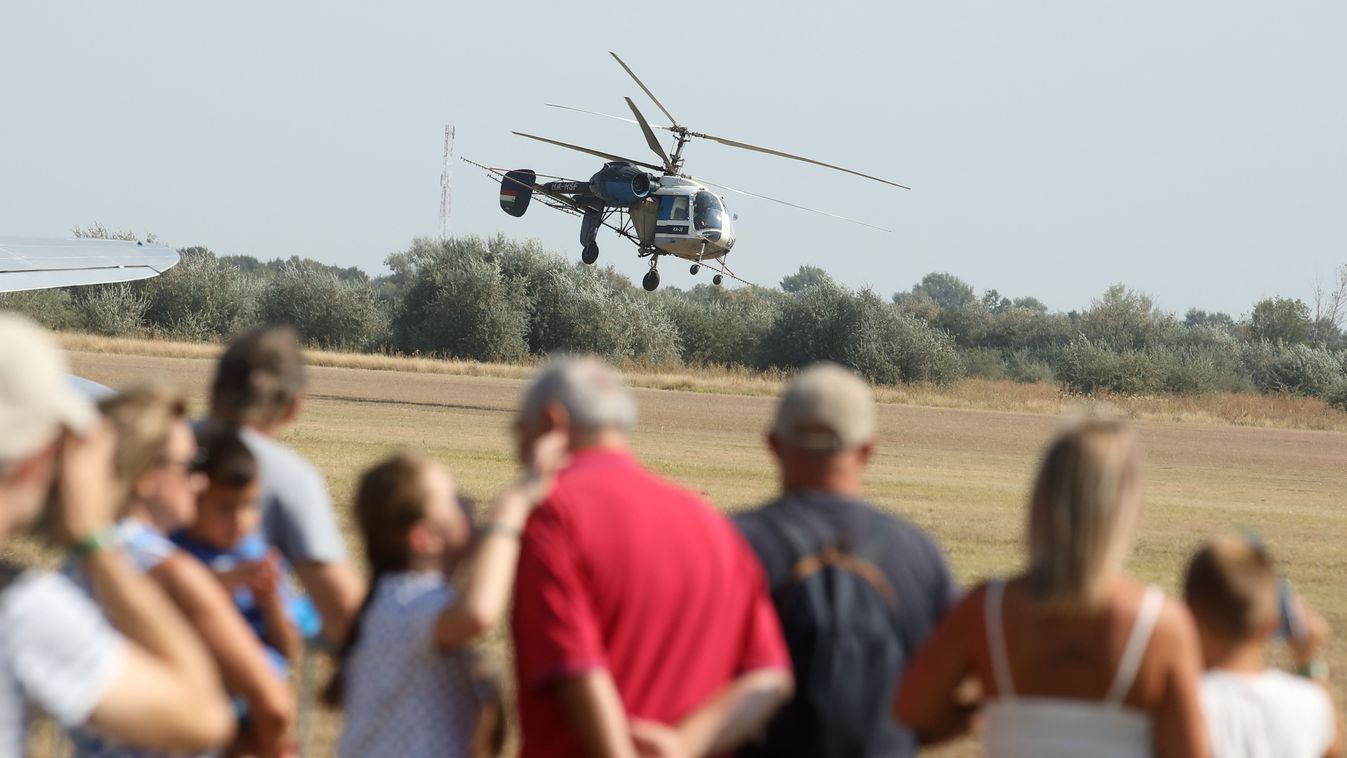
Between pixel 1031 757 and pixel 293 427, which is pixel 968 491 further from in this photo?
pixel 1031 757

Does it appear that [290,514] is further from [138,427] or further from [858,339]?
[858,339]

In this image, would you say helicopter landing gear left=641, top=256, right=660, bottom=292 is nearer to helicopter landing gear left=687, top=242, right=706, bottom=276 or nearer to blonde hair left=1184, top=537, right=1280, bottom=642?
helicopter landing gear left=687, top=242, right=706, bottom=276

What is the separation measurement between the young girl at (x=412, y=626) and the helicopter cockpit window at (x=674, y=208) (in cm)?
3398

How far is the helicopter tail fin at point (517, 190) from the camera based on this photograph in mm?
41625

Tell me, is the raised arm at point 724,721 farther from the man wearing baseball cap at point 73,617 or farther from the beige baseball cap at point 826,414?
the man wearing baseball cap at point 73,617

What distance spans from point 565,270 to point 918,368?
60.4 ft

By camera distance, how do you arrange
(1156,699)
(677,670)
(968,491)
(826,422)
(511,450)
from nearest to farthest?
(1156,699) → (677,670) → (826,422) → (968,491) → (511,450)

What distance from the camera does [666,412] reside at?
34.4 meters

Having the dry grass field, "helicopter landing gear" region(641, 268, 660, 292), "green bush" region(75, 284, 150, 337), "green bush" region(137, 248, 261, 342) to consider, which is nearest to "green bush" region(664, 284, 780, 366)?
"green bush" region(137, 248, 261, 342)

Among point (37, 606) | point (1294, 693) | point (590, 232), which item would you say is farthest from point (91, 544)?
point (590, 232)

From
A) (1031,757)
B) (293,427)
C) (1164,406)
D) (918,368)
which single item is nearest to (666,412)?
(293,427)

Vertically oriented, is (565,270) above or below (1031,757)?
above

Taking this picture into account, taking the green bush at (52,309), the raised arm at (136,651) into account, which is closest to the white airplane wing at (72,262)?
the raised arm at (136,651)

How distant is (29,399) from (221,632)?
1.09 m
